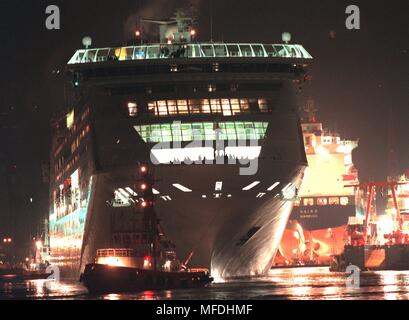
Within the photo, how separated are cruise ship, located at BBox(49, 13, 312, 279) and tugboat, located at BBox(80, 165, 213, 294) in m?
0.38

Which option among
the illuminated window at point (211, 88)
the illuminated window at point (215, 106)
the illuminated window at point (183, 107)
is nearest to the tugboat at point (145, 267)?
the illuminated window at point (183, 107)

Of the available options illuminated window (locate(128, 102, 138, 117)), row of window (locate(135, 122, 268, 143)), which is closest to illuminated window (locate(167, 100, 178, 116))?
row of window (locate(135, 122, 268, 143))

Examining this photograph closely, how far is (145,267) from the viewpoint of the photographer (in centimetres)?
7456

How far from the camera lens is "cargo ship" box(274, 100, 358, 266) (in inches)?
5945

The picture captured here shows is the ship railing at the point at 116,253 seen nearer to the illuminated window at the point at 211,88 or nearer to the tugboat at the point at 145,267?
the tugboat at the point at 145,267

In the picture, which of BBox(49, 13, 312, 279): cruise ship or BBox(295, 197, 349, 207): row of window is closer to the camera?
BBox(49, 13, 312, 279): cruise ship

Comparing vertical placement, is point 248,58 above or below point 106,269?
above

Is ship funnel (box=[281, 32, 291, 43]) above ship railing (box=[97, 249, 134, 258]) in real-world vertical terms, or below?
above

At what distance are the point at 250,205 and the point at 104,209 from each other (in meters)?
9.64

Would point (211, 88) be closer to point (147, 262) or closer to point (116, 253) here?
point (147, 262)

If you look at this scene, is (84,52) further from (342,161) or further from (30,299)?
(342,161)

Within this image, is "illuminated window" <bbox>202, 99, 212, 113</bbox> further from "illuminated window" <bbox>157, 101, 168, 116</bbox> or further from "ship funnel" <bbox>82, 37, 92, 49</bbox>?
"ship funnel" <bbox>82, 37, 92, 49</bbox>
